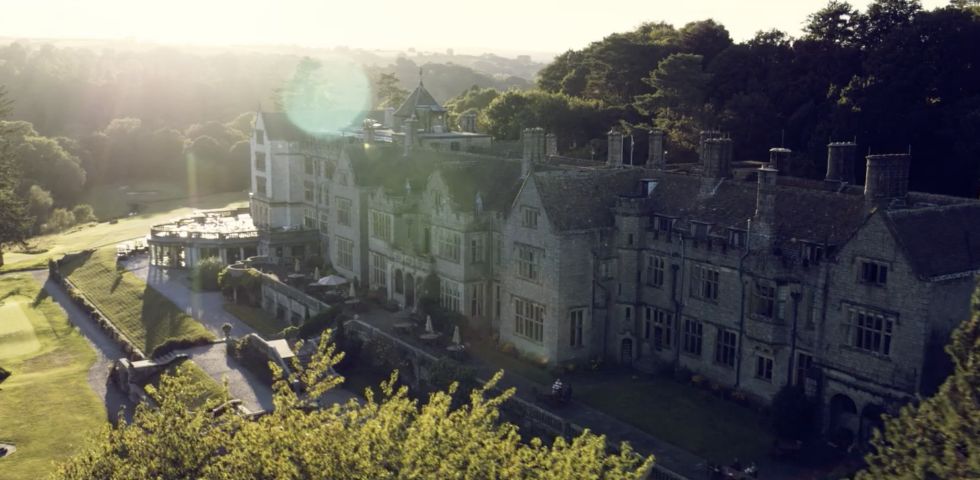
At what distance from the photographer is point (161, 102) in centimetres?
18950

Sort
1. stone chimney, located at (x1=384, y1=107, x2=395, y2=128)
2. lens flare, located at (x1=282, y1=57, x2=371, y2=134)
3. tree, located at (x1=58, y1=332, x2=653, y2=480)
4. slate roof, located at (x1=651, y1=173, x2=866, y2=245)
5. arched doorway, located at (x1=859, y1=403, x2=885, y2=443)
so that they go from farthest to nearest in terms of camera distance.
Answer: lens flare, located at (x1=282, y1=57, x2=371, y2=134) → stone chimney, located at (x1=384, y1=107, x2=395, y2=128) → slate roof, located at (x1=651, y1=173, x2=866, y2=245) → arched doorway, located at (x1=859, y1=403, x2=885, y2=443) → tree, located at (x1=58, y1=332, x2=653, y2=480)

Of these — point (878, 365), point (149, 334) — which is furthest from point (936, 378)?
point (149, 334)

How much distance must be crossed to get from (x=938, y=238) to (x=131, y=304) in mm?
55924

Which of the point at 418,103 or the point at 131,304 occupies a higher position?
the point at 418,103

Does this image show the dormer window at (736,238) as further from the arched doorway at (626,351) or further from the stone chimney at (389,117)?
the stone chimney at (389,117)

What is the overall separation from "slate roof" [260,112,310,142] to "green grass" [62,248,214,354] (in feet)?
54.1

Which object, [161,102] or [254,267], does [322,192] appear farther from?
[161,102]

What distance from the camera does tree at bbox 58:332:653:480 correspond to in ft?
75.4

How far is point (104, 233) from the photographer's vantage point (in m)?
103

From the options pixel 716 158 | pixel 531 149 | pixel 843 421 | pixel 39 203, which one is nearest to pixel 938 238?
pixel 843 421

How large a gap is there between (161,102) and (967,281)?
176m

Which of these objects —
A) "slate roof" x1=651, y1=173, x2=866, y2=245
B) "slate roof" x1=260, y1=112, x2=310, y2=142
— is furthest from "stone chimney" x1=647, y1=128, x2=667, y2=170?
"slate roof" x1=260, y1=112, x2=310, y2=142

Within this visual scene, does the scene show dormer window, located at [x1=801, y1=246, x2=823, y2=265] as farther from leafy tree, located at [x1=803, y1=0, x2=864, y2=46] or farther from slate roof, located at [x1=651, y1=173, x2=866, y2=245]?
leafy tree, located at [x1=803, y1=0, x2=864, y2=46]

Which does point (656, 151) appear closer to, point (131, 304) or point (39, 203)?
point (131, 304)
